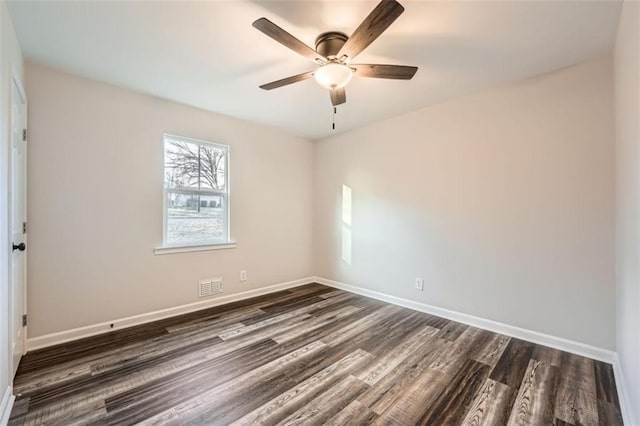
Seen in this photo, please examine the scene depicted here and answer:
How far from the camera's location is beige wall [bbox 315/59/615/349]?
2344 millimetres

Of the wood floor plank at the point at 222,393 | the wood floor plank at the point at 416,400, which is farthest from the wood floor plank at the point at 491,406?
the wood floor plank at the point at 222,393

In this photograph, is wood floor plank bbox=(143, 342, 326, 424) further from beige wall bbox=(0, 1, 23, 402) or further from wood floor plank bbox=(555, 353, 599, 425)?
wood floor plank bbox=(555, 353, 599, 425)

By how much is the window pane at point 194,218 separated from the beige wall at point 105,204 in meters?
0.15

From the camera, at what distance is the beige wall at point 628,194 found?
151 centimetres

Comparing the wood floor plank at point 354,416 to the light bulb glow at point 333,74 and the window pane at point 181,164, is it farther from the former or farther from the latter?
the window pane at point 181,164

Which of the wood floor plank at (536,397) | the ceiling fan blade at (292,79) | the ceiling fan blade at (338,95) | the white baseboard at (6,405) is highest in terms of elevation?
the ceiling fan blade at (292,79)

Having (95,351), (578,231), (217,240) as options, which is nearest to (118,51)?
(217,240)

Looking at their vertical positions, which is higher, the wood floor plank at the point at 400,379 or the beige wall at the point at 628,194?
the beige wall at the point at 628,194

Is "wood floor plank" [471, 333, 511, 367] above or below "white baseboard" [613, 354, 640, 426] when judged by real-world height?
below

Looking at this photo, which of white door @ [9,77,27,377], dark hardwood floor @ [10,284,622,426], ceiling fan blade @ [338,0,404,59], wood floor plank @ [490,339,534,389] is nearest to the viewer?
ceiling fan blade @ [338,0,404,59]

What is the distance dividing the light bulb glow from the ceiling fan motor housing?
9 centimetres

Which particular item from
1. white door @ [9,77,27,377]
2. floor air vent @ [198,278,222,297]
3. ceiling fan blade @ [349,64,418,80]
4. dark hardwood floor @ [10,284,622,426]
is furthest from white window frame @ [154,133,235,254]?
ceiling fan blade @ [349,64,418,80]

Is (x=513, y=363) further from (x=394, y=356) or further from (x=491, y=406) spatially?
(x=394, y=356)

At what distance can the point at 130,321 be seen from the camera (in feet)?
9.59
